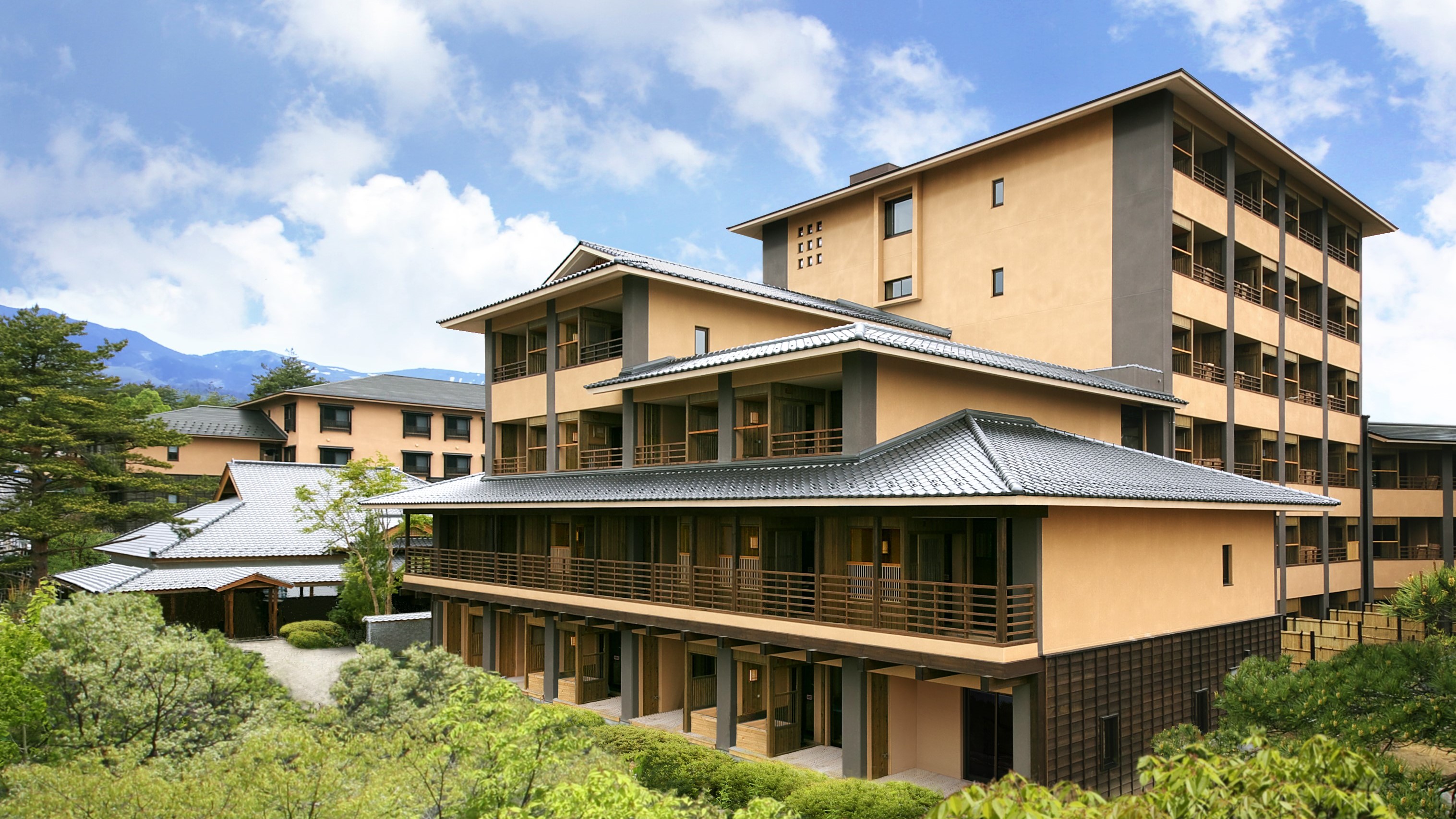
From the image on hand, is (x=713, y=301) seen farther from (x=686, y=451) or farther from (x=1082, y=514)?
(x=1082, y=514)

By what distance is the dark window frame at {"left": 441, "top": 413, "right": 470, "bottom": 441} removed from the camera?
5753cm

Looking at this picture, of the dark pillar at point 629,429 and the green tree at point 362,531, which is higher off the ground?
the dark pillar at point 629,429

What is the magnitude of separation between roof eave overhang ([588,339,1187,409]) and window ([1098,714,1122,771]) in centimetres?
789

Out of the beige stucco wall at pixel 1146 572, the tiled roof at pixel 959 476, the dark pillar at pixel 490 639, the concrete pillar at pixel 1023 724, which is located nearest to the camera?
the concrete pillar at pixel 1023 724

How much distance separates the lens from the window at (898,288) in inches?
1384

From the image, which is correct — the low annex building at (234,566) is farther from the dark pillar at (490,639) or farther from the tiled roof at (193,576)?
the dark pillar at (490,639)

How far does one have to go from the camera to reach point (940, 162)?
3344 centimetres

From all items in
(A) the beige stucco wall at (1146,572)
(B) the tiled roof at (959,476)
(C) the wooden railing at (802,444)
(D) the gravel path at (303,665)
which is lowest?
(D) the gravel path at (303,665)

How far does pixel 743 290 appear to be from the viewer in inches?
1098

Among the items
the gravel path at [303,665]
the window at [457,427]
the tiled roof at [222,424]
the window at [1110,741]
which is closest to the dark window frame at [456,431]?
the window at [457,427]

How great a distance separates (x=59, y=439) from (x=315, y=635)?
40.4 feet

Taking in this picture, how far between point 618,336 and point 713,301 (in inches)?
139

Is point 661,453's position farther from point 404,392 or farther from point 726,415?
point 404,392

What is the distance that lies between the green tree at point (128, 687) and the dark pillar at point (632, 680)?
884 centimetres
